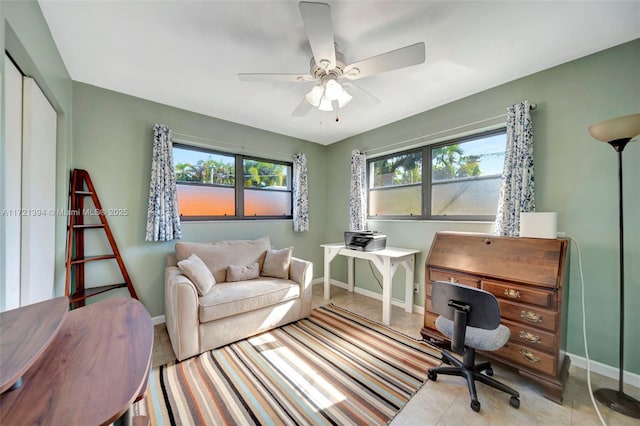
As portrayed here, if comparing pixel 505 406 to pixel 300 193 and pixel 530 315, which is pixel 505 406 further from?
pixel 300 193

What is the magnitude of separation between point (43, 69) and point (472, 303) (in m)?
3.12

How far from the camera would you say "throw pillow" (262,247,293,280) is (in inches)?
111

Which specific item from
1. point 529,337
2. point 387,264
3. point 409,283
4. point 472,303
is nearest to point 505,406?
point 529,337

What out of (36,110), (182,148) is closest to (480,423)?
(36,110)

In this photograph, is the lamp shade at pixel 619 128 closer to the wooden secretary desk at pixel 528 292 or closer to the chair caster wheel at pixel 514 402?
the wooden secretary desk at pixel 528 292

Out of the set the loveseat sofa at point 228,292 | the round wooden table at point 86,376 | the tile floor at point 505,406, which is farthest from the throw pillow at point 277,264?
the round wooden table at point 86,376

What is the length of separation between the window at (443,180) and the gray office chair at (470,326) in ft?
4.28

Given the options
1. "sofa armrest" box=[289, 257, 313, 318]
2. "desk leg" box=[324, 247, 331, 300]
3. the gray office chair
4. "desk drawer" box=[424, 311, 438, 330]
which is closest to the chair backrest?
the gray office chair

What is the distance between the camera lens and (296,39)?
1.73 m

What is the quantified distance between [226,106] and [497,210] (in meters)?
3.09

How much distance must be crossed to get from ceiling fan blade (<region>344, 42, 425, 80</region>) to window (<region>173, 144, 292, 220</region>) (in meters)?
2.17

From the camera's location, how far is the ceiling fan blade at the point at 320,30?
117cm

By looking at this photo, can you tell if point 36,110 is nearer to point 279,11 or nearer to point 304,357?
point 279,11

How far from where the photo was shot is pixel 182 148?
296cm
